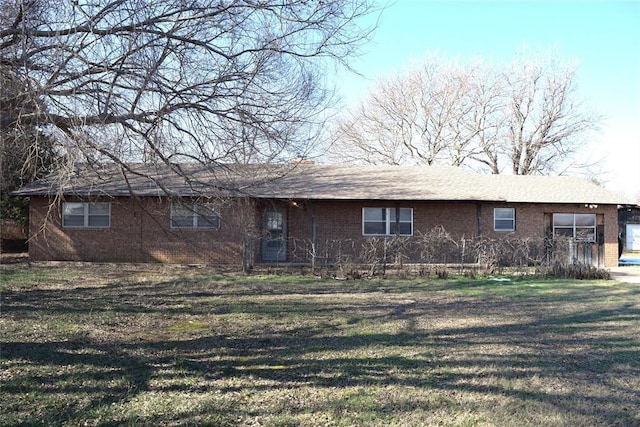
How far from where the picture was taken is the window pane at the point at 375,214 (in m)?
21.0

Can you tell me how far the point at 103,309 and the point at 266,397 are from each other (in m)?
5.97

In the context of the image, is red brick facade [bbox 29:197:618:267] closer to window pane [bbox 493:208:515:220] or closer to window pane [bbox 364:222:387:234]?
window pane [bbox 364:222:387:234]

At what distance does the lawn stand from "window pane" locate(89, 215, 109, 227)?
800cm

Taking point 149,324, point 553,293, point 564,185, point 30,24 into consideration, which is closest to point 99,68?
point 30,24

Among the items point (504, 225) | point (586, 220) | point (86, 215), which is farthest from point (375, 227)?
point (86, 215)

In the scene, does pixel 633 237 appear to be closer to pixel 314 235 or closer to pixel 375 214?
pixel 375 214

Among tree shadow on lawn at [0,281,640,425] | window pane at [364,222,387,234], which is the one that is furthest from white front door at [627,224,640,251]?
tree shadow on lawn at [0,281,640,425]

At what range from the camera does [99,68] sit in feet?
27.0

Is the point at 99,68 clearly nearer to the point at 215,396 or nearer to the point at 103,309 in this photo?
the point at 103,309

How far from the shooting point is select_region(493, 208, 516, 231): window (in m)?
21.8

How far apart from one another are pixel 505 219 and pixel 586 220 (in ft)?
11.6

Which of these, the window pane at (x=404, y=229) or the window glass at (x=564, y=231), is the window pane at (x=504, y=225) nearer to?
the window glass at (x=564, y=231)

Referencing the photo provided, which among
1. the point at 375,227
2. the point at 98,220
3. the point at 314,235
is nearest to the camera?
the point at 314,235

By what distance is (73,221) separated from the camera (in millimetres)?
20391
